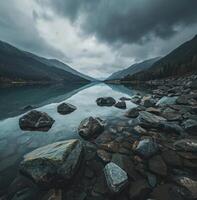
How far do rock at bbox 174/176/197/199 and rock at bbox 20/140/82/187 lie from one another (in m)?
4.74

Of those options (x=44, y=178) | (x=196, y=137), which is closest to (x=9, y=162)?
(x=44, y=178)

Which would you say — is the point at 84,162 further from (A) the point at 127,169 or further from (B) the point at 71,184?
(A) the point at 127,169

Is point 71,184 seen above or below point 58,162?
below

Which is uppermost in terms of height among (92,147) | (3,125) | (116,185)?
(116,185)

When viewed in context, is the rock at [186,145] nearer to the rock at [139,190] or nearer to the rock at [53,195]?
the rock at [139,190]

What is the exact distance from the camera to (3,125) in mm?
14602

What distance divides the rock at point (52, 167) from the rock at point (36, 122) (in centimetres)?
651

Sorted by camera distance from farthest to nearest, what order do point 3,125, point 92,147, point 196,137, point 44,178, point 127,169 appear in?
point 3,125 < point 196,137 < point 92,147 < point 127,169 < point 44,178

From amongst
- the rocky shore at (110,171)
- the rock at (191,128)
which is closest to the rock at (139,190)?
the rocky shore at (110,171)

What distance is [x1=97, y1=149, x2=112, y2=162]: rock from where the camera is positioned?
8.05m

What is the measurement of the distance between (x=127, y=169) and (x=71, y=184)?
2776 mm

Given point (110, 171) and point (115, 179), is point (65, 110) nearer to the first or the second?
point (110, 171)

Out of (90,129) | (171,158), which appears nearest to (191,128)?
(171,158)

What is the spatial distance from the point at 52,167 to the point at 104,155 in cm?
326
